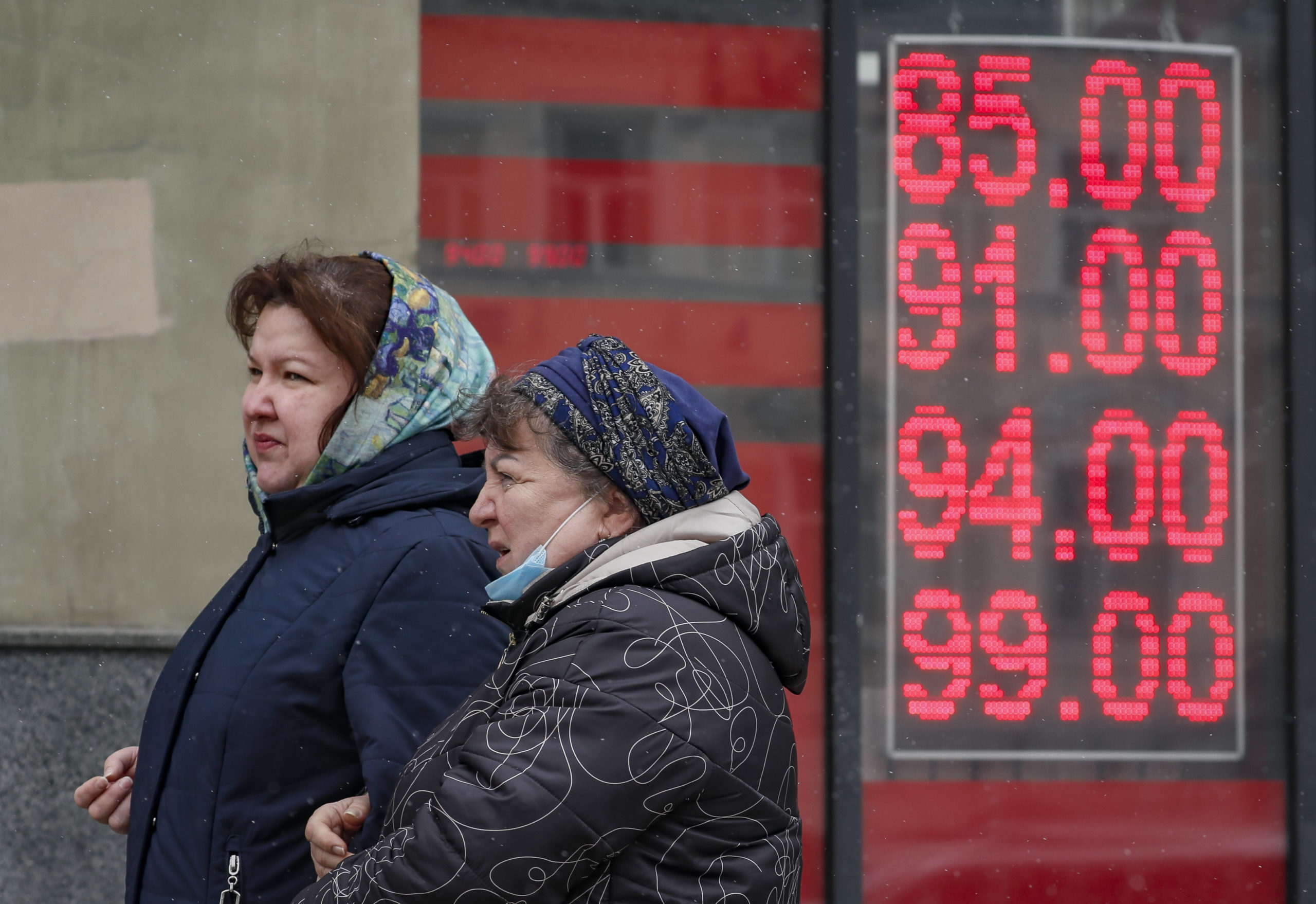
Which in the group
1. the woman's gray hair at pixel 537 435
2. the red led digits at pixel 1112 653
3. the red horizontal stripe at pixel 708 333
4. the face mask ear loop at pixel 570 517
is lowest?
the red led digits at pixel 1112 653

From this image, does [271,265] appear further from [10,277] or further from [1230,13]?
[1230,13]

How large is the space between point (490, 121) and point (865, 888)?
2682 mm

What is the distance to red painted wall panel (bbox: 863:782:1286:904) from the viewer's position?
3592mm

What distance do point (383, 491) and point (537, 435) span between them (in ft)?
1.27

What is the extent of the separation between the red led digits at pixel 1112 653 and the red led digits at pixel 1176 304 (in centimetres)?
74

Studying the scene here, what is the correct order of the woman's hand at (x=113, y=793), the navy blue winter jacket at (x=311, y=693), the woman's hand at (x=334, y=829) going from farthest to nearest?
the woman's hand at (x=113, y=793) < the navy blue winter jacket at (x=311, y=693) < the woman's hand at (x=334, y=829)

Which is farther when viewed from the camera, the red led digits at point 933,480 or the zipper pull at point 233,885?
the red led digits at point 933,480

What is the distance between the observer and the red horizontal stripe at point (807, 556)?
3619mm

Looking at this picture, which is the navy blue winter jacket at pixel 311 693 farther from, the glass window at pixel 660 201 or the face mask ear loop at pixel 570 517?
the glass window at pixel 660 201

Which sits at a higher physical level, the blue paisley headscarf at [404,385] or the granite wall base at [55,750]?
the blue paisley headscarf at [404,385]

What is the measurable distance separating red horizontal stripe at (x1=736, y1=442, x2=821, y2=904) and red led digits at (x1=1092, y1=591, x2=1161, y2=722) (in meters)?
0.85

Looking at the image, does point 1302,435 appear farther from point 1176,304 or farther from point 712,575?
point 712,575

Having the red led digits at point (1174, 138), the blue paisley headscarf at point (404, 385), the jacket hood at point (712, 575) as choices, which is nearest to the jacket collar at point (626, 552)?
the jacket hood at point (712, 575)

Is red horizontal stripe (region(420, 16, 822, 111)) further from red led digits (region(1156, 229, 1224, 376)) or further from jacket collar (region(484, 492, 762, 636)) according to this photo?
jacket collar (region(484, 492, 762, 636))
